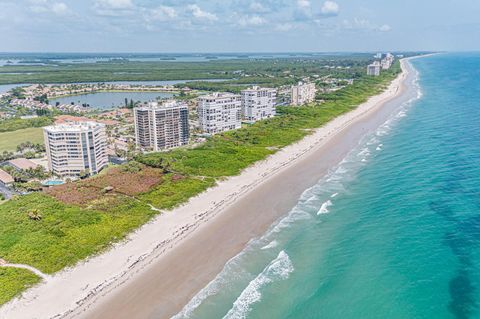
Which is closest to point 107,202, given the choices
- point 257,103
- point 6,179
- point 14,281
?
point 14,281

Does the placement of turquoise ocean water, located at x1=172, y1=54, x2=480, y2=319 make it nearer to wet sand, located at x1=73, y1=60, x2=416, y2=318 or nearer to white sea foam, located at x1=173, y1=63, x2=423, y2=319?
white sea foam, located at x1=173, y1=63, x2=423, y2=319

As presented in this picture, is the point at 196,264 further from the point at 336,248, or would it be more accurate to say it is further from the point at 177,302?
the point at 336,248

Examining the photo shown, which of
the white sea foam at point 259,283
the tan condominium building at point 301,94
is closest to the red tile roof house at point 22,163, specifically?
the white sea foam at point 259,283

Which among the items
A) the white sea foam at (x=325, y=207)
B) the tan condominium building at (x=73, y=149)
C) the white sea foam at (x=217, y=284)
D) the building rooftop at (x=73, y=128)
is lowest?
the white sea foam at (x=217, y=284)

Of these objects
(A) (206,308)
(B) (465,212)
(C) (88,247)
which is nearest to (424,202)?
(B) (465,212)

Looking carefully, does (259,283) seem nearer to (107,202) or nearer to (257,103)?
(107,202)

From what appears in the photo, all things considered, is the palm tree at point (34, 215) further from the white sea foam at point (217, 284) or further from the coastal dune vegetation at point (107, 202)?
the white sea foam at point (217, 284)

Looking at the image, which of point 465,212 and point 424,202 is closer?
point 465,212
